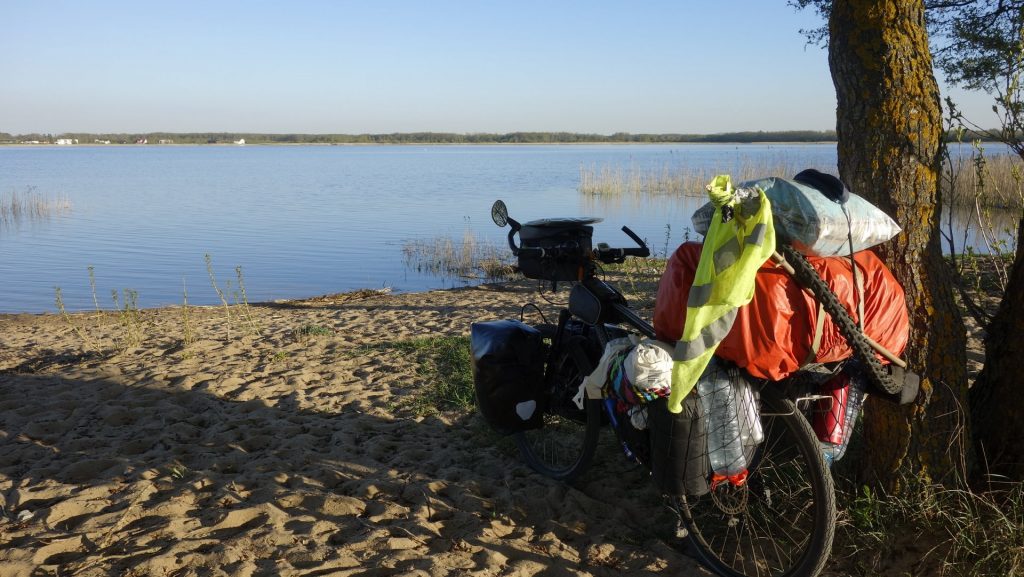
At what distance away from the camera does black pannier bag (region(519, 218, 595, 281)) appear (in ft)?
13.5

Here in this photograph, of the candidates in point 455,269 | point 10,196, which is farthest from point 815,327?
point 10,196

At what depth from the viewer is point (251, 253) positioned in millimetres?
18391

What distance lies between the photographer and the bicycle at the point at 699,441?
2.96 metres

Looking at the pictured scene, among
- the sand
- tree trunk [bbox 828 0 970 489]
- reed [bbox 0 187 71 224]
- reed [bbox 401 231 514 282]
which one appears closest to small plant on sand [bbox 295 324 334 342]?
the sand

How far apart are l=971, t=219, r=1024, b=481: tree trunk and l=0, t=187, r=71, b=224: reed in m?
26.7

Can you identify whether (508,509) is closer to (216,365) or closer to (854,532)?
(854,532)

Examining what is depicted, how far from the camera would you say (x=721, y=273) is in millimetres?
2711

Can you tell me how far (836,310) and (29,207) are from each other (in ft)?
95.6

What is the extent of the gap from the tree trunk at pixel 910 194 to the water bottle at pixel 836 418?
0.32 m

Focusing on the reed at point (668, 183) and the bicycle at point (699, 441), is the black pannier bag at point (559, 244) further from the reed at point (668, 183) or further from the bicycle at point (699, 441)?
the reed at point (668, 183)

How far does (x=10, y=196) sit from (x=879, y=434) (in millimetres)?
33411

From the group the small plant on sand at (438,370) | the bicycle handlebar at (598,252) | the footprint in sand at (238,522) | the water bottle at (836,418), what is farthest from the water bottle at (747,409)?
the small plant on sand at (438,370)

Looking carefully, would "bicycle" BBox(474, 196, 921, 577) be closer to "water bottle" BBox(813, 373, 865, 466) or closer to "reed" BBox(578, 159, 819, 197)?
"water bottle" BBox(813, 373, 865, 466)

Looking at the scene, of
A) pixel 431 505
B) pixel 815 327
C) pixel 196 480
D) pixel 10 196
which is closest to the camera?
pixel 815 327
